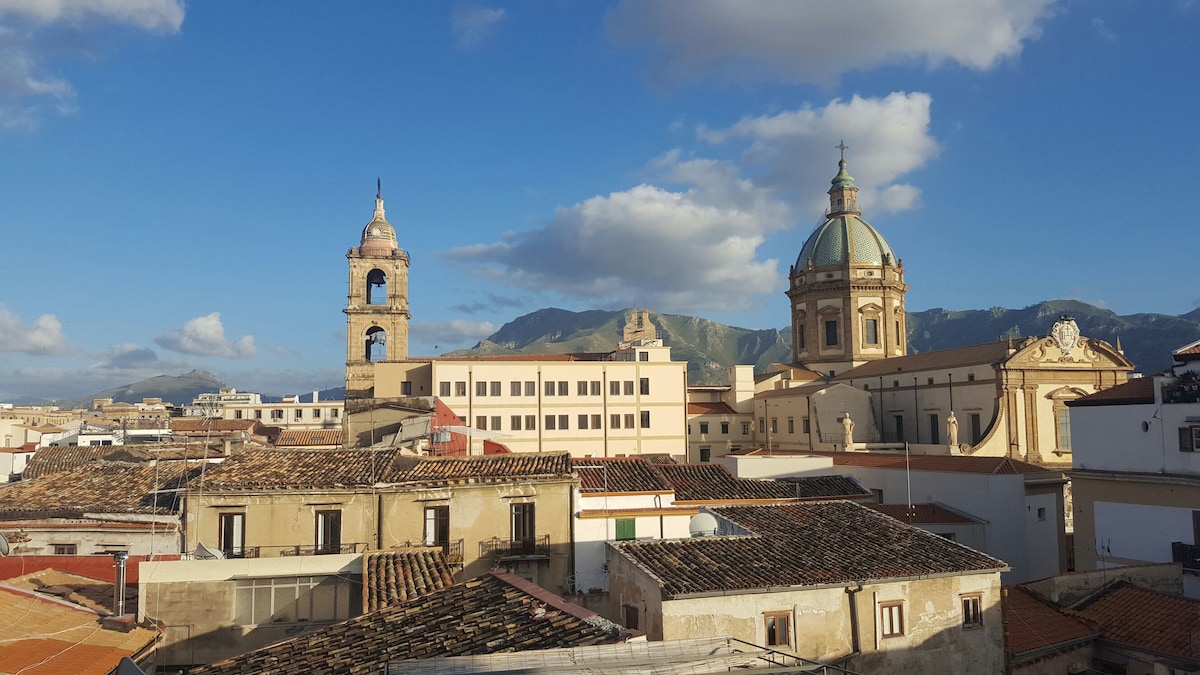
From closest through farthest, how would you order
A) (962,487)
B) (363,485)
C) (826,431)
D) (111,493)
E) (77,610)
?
(77,610) < (363,485) < (111,493) < (962,487) < (826,431)

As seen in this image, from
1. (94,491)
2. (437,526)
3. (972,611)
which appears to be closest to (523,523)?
(437,526)

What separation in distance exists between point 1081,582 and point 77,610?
23754 mm

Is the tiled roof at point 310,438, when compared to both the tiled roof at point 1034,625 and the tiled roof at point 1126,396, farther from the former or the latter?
the tiled roof at point 1126,396

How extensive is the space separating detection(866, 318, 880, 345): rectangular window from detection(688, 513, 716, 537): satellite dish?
191ft

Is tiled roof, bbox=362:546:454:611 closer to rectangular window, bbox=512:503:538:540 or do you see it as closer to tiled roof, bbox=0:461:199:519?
rectangular window, bbox=512:503:538:540

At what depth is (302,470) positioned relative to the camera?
2130 cm

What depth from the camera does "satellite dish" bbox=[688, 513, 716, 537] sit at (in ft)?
65.4

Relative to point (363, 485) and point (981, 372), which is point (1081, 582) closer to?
point (363, 485)

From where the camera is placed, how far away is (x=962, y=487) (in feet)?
106

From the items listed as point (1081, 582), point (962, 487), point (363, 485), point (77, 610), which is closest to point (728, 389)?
point (962, 487)

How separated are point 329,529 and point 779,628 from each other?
10787mm

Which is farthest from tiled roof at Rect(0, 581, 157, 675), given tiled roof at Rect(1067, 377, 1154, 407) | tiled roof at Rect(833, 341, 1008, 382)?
tiled roof at Rect(833, 341, 1008, 382)

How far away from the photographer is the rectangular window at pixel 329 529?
19.9m

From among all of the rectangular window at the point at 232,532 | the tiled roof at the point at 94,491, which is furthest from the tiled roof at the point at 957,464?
the tiled roof at the point at 94,491
